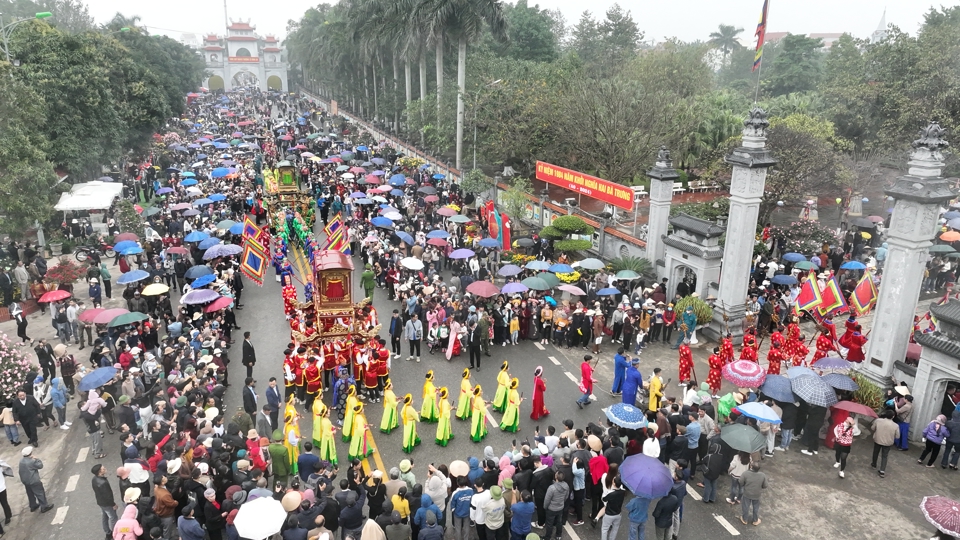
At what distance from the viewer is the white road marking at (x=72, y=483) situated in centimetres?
1138

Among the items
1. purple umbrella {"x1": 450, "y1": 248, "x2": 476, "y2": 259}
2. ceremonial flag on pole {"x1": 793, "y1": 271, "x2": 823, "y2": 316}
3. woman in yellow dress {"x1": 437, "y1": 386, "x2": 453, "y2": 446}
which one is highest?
ceremonial flag on pole {"x1": 793, "y1": 271, "x2": 823, "y2": 316}

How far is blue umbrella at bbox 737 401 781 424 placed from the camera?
419 inches

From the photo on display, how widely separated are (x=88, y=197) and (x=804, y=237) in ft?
87.6

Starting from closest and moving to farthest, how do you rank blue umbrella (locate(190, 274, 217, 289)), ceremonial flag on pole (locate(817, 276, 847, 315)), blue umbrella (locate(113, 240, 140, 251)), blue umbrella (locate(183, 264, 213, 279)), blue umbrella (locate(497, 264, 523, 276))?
ceremonial flag on pole (locate(817, 276, 847, 315)), blue umbrella (locate(190, 274, 217, 289)), blue umbrella (locate(183, 264, 213, 279)), blue umbrella (locate(497, 264, 523, 276)), blue umbrella (locate(113, 240, 140, 251))

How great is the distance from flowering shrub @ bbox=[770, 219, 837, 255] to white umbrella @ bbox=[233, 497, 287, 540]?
20.2 m

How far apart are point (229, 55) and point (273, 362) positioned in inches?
4812

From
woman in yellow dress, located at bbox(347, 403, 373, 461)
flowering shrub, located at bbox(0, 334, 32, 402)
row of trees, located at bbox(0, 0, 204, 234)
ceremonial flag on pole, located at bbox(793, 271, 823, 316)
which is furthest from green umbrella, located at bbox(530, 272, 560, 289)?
row of trees, located at bbox(0, 0, 204, 234)

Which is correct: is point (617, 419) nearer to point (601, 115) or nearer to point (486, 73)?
point (601, 115)

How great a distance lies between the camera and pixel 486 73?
119 feet

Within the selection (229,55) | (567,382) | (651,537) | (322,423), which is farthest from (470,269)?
(229,55)

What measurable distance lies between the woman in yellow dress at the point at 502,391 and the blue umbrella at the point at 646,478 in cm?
421

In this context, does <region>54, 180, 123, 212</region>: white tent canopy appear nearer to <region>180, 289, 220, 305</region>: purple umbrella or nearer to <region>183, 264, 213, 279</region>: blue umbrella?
<region>183, 264, 213, 279</region>: blue umbrella

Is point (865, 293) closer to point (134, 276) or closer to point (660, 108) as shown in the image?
point (660, 108)

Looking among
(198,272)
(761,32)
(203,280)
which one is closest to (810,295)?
(761,32)
